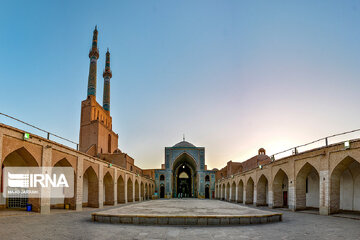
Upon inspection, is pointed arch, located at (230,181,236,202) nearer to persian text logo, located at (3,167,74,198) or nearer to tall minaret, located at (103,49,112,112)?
tall minaret, located at (103,49,112,112)

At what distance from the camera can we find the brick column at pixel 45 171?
13.4 meters

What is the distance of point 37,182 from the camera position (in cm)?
1342

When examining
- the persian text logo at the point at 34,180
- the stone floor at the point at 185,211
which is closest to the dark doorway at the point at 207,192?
the stone floor at the point at 185,211

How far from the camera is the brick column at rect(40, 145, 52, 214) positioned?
43.9ft

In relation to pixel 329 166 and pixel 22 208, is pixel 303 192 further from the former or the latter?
pixel 22 208

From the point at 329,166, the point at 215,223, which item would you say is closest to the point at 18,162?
the point at 215,223

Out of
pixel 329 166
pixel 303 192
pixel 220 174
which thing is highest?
pixel 329 166

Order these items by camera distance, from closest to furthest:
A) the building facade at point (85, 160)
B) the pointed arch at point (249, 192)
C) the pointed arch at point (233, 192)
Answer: the building facade at point (85, 160), the pointed arch at point (249, 192), the pointed arch at point (233, 192)

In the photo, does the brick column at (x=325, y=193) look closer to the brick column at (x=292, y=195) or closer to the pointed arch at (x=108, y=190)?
the brick column at (x=292, y=195)

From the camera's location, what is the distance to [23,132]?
12141mm

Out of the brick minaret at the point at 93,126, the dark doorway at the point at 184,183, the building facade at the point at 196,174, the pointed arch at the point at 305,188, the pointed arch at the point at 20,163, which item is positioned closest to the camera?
the pointed arch at the point at 20,163

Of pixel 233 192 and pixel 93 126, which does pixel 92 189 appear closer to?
pixel 93 126

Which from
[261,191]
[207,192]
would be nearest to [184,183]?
[207,192]

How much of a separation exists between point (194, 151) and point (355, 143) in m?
38.3
